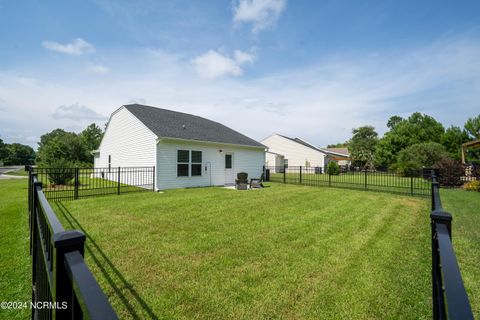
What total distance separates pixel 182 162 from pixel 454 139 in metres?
39.6

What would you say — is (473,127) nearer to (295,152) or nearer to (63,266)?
(295,152)

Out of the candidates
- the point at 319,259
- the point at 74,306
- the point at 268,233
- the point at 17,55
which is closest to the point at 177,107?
the point at 17,55

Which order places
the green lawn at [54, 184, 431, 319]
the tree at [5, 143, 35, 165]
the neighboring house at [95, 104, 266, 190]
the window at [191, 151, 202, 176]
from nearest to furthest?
1. the green lawn at [54, 184, 431, 319]
2. the neighboring house at [95, 104, 266, 190]
3. the window at [191, 151, 202, 176]
4. the tree at [5, 143, 35, 165]

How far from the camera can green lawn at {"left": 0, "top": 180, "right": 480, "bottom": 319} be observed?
257 cm

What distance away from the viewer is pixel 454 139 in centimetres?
3192

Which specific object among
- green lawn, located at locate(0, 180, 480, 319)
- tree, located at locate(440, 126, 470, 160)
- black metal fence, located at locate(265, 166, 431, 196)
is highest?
tree, located at locate(440, 126, 470, 160)

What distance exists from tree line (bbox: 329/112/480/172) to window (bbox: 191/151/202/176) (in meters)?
21.7

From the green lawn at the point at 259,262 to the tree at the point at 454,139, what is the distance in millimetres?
35670

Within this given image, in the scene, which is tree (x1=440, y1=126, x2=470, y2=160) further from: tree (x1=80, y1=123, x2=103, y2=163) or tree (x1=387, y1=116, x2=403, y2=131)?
tree (x1=80, y1=123, x2=103, y2=163)

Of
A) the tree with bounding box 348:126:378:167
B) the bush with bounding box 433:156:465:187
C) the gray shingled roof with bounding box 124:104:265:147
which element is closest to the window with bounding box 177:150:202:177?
the gray shingled roof with bounding box 124:104:265:147

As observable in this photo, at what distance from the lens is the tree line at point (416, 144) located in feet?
78.2

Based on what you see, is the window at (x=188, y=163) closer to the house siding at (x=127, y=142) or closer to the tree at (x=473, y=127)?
the house siding at (x=127, y=142)

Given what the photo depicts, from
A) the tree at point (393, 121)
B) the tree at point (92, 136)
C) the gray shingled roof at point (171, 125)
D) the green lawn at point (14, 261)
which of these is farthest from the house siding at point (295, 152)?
the tree at point (393, 121)

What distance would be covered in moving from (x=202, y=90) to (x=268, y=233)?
39.3 feet
